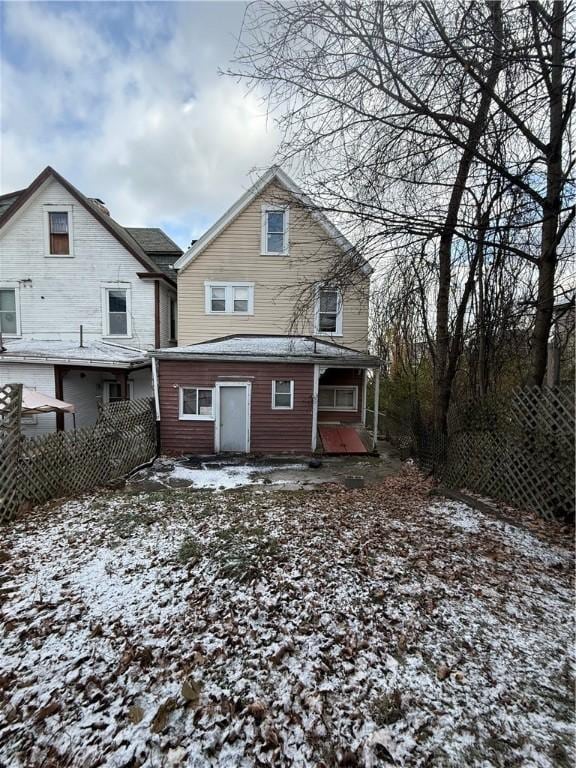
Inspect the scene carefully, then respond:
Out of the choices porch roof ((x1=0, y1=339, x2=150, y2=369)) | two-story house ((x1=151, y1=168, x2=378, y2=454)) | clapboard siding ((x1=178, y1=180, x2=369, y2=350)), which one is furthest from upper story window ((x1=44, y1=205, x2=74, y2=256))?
clapboard siding ((x1=178, y1=180, x2=369, y2=350))

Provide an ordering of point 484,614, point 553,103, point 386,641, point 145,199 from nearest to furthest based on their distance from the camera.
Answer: point 386,641 → point 484,614 → point 553,103 → point 145,199

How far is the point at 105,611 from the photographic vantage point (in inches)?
116

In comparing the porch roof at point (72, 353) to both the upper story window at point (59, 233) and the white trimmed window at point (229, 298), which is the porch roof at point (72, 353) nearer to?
the white trimmed window at point (229, 298)

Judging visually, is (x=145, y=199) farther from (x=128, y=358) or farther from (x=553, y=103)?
(x=553, y=103)

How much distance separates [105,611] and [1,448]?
358 centimetres

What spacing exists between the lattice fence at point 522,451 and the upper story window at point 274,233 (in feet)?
30.5

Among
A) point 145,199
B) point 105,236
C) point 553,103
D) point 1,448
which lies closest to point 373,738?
point 1,448

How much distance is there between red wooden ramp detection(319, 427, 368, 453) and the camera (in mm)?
10625

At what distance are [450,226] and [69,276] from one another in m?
13.5

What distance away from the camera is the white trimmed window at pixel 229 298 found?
1304 cm

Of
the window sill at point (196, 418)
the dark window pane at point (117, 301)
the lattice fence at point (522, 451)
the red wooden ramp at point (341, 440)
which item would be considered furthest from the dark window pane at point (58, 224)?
the lattice fence at point (522, 451)

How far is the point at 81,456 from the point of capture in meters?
6.61

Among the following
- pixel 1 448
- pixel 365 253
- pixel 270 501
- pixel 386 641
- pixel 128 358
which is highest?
pixel 365 253

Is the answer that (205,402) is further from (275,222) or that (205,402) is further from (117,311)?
(275,222)
